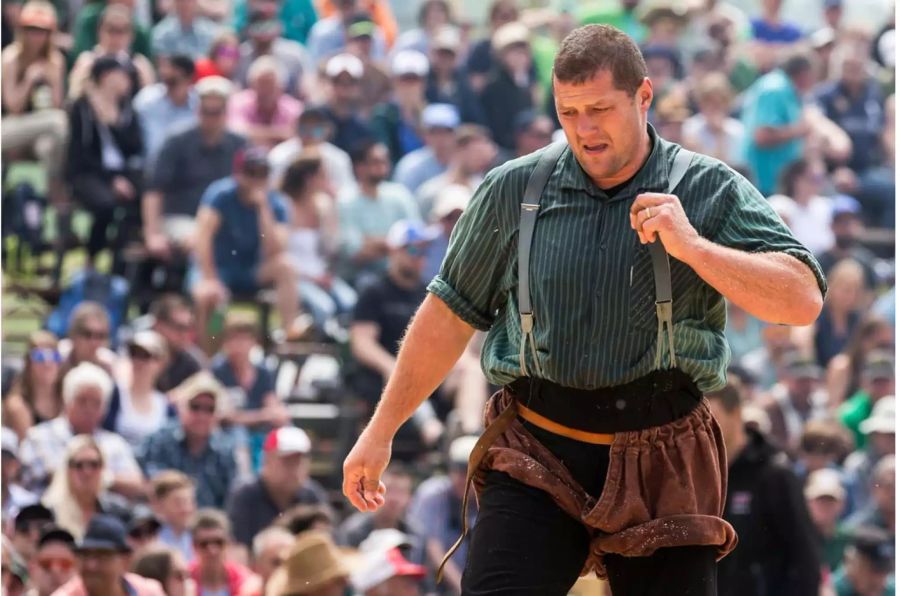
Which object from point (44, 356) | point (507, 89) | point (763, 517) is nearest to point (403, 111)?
point (507, 89)

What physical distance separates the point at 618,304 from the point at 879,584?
585 centimetres

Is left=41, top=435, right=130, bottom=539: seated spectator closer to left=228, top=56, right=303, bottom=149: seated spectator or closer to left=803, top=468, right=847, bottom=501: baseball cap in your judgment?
left=803, top=468, right=847, bottom=501: baseball cap

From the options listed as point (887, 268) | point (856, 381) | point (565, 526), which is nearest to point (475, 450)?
point (565, 526)

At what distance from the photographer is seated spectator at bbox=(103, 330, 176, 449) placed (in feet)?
34.0

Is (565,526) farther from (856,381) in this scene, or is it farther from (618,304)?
(856,381)

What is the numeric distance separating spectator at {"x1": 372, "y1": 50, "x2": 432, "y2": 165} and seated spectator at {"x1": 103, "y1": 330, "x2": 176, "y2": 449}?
399 cm

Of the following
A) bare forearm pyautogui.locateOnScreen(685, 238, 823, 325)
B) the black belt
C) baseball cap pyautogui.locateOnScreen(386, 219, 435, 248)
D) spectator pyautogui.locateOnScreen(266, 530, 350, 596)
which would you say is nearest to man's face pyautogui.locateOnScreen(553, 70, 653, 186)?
bare forearm pyautogui.locateOnScreen(685, 238, 823, 325)

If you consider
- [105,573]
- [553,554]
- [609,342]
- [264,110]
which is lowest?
[105,573]

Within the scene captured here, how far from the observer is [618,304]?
4.37 m

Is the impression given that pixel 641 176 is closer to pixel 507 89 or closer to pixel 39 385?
pixel 39 385

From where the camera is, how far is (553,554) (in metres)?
4.41

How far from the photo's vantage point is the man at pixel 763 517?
294 inches

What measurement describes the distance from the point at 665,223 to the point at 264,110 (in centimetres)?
960

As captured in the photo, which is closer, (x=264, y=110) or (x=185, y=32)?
(x=264, y=110)
